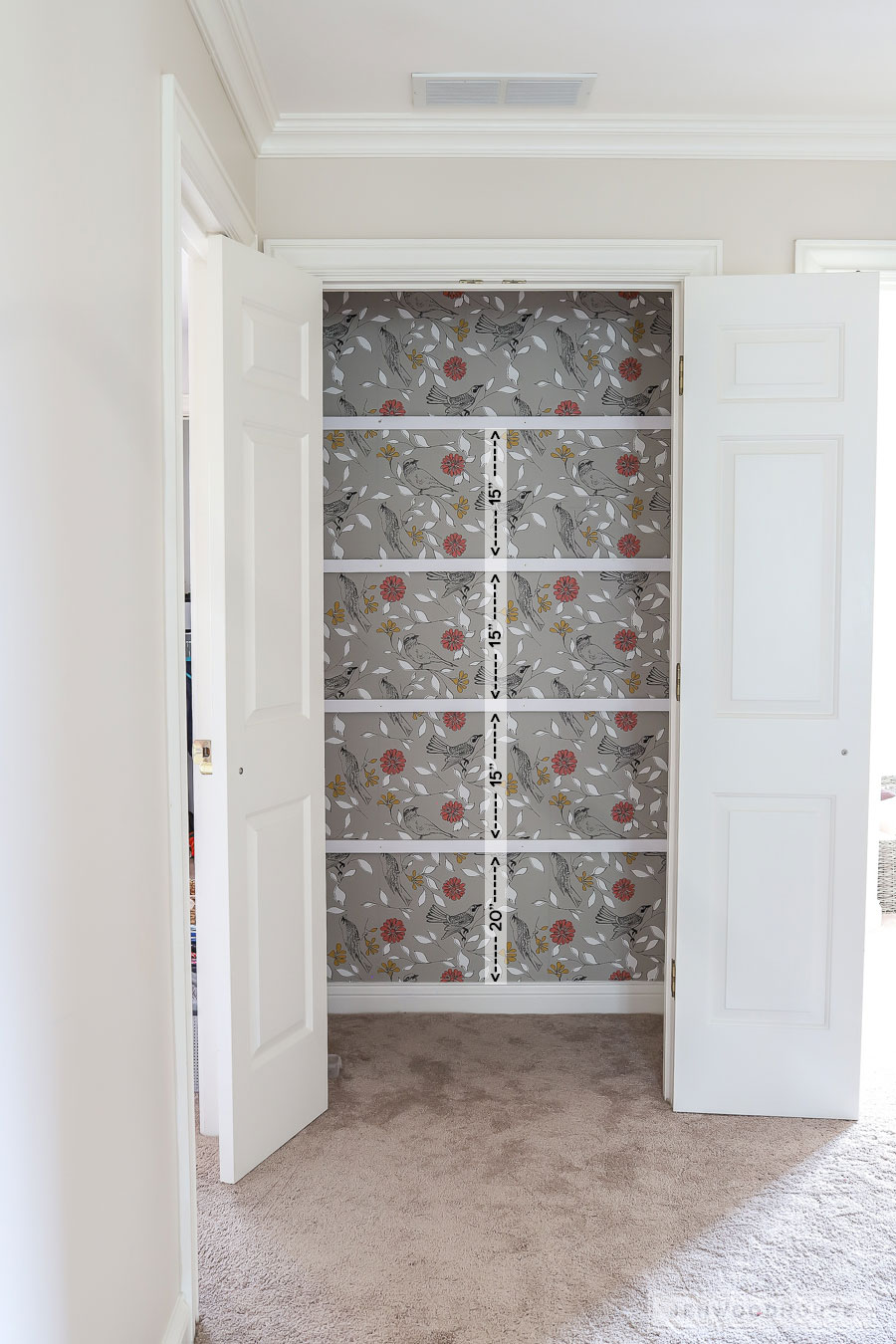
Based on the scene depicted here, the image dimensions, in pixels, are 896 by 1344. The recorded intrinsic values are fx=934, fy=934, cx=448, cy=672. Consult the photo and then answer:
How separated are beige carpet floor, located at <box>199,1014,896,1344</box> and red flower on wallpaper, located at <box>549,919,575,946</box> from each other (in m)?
0.54

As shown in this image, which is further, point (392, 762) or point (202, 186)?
point (392, 762)

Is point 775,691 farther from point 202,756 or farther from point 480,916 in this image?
point 202,756

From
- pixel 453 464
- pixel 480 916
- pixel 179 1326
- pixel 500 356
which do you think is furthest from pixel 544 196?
pixel 179 1326

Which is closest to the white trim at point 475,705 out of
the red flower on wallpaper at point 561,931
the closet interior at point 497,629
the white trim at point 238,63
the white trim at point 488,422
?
the closet interior at point 497,629

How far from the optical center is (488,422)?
131 inches

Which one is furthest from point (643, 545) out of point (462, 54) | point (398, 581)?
point (462, 54)

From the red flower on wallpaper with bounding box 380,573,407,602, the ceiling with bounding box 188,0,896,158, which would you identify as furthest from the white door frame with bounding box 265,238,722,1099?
the red flower on wallpaper with bounding box 380,573,407,602

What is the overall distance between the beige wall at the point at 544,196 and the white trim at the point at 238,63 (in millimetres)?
162

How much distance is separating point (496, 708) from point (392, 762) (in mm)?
424

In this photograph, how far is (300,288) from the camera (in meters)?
2.56

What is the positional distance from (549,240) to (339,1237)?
263 centimetres

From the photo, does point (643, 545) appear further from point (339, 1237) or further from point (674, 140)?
point (339, 1237)

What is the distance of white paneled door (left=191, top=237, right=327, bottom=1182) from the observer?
89.3 inches

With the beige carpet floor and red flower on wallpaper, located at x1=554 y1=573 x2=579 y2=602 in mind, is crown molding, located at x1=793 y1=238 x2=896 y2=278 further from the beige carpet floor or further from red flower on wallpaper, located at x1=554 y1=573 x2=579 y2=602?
the beige carpet floor
